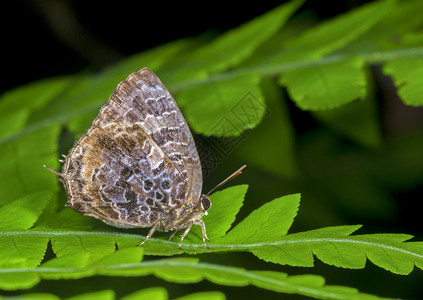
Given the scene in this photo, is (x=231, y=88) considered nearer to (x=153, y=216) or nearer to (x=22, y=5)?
(x=153, y=216)

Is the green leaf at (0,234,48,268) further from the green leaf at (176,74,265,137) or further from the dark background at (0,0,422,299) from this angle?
the dark background at (0,0,422,299)

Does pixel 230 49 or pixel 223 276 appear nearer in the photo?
pixel 223 276

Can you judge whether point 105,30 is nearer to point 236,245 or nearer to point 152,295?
point 236,245

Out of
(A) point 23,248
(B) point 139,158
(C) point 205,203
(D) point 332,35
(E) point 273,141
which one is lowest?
(E) point 273,141

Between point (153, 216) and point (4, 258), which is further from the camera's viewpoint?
point (153, 216)

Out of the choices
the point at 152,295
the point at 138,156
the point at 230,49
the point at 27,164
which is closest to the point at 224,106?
the point at 230,49

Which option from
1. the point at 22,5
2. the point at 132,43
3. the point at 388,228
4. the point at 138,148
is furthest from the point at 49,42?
the point at 388,228
